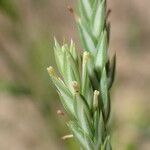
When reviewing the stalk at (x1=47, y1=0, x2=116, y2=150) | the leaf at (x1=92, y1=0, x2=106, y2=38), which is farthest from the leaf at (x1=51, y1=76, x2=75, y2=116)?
the leaf at (x1=92, y1=0, x2=106, y2=38)

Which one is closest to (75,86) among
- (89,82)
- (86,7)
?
(89,82)

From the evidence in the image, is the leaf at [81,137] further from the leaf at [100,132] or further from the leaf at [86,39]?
the leaf at [86,39]

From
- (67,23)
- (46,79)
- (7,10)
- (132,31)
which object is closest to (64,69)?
(7,10)

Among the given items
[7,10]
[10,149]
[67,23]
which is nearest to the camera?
[7,10]

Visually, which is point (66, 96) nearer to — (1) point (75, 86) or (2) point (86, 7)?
(1) point (75, 86)

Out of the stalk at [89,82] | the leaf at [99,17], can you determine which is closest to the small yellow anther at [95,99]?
the stalk at [89,82]

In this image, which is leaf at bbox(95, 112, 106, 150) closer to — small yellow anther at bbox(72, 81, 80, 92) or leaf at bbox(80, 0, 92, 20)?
small yellow anther at bbox(72, 81, 80, 92)

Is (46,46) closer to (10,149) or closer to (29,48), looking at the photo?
(29,48)

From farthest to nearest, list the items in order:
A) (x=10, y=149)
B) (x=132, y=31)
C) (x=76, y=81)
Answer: (x=10, y=149) < (x=132, y=31) < (x=76, y=81)
